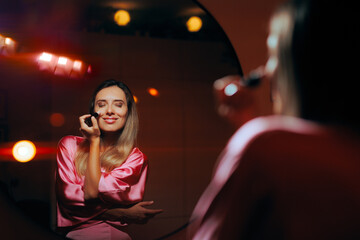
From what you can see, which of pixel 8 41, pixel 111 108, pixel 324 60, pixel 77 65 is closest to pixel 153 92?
pixel 111 108

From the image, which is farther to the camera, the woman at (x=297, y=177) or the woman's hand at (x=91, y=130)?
the woman's hand at (x=91, y=130)

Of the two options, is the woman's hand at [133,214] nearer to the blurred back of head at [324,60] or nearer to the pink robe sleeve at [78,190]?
the pink robe sleeve at [78,190]

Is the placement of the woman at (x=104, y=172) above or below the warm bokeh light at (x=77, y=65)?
below

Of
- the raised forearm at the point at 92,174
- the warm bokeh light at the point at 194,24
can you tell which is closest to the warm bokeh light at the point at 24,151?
the raised forearm at the point at 92,174

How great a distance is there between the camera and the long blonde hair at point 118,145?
1.11m

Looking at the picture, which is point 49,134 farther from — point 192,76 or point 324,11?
point 324,11

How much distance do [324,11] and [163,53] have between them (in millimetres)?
910

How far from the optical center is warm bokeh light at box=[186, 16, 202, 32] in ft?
4.06

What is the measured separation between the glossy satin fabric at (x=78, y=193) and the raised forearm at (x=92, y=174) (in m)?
0.01

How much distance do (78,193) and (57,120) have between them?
27 cm

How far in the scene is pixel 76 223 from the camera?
109 centimetres

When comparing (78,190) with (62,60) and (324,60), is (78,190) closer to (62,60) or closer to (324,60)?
(62,60)

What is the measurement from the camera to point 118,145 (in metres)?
1.14

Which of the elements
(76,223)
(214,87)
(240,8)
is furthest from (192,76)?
(76,223)
